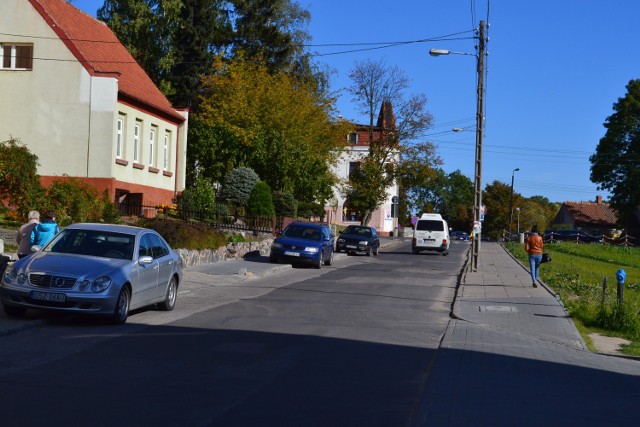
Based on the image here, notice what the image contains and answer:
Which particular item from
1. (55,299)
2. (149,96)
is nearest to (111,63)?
(149,96)

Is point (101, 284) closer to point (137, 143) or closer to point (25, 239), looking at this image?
point (25, 239)

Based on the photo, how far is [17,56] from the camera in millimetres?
32281

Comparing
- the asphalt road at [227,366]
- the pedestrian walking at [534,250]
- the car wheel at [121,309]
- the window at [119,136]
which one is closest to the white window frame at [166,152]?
the window at [119,136]

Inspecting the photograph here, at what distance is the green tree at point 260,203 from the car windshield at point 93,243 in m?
25.1

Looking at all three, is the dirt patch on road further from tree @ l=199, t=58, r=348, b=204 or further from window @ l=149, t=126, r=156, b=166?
tree @ l=199, t=58, r=348, b=204

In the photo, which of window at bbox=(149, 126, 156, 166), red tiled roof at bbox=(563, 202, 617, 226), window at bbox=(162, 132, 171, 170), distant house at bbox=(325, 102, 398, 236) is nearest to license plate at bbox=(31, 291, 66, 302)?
window at bbox=(149, 126, 156, 166)

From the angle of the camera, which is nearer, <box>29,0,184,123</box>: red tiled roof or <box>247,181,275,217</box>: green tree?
<box>29,0,184,123</box>: red tiled roof

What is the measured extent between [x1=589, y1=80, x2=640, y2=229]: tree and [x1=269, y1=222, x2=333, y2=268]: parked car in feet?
168

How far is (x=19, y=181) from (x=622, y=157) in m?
64.4

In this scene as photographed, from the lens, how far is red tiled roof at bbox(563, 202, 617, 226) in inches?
4540

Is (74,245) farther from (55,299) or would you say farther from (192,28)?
(192,28)

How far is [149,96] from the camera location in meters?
36.9

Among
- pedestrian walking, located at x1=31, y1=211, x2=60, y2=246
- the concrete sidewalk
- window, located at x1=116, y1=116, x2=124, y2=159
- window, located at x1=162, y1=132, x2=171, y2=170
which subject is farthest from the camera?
window, located at x1=162, y1=132, x2=171, y2=170

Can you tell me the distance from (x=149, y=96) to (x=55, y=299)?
2572 cm
